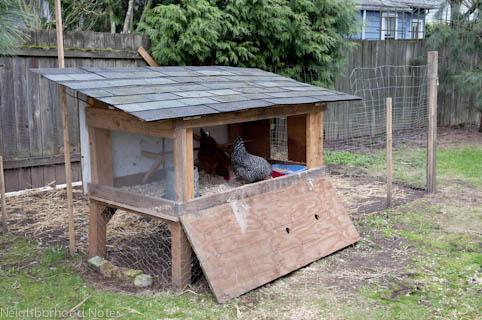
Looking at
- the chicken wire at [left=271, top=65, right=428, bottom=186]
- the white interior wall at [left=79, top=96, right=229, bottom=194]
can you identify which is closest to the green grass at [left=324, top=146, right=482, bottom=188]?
the chicken wire at [left=271, top=65, right=428, bottom=186]

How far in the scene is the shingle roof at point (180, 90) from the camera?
3.41 m

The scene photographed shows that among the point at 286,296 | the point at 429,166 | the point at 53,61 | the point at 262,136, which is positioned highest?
the point at 53,61

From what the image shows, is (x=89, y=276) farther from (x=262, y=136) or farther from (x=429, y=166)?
(x=429, y=166)

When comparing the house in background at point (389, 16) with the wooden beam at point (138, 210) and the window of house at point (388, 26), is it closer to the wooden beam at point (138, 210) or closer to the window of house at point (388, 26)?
the window of house at point (388, 26)

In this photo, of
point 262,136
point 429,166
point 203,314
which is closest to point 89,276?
point 203,314

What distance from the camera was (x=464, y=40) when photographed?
1013cm

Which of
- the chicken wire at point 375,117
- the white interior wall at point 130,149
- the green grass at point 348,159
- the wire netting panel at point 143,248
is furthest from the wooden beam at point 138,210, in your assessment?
the chicken wire at point 375,117

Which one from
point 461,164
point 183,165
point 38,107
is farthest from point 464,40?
point 183,165

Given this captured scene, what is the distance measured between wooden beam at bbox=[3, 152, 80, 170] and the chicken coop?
211cm

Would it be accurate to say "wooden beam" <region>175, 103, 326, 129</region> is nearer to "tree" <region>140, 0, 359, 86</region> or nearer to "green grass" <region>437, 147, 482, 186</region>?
"tree" <region>140, 0, 359, 86</region>

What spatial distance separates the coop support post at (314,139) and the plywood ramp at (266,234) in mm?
189

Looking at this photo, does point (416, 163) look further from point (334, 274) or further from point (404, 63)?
point (334, 274)

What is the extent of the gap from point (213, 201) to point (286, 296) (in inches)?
34.8

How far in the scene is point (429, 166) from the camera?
6.42 meters
